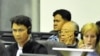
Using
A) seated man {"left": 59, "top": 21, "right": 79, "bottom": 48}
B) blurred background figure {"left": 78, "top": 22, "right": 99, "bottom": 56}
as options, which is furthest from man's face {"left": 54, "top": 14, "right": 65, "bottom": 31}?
blurred background figure {"left": 78, "top": 22, "right": 99, "bottom": 56}

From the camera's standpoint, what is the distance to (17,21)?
2420 mm

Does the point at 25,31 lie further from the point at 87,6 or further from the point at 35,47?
the point at 87,6

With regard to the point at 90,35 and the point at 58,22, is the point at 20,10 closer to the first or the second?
the point at 58,22

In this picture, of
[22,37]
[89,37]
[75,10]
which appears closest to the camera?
[89,37]

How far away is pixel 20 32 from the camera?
245cm

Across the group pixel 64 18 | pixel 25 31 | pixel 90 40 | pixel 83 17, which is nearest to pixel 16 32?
pixel 25 31

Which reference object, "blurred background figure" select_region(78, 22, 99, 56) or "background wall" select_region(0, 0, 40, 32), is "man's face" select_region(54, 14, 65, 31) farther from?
"background wall" select_region(0, 0, 40, 32)

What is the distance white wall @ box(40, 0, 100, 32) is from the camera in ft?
14.6

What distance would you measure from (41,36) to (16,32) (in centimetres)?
73

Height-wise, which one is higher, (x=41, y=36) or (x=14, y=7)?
(x=14, y=7)

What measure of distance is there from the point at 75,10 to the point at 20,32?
86.7 inches

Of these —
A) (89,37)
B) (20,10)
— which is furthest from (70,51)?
(20,10)

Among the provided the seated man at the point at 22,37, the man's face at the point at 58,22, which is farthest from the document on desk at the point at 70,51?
the man's face at the point at 58,22

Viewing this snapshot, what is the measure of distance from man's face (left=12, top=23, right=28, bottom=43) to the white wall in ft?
7.04
